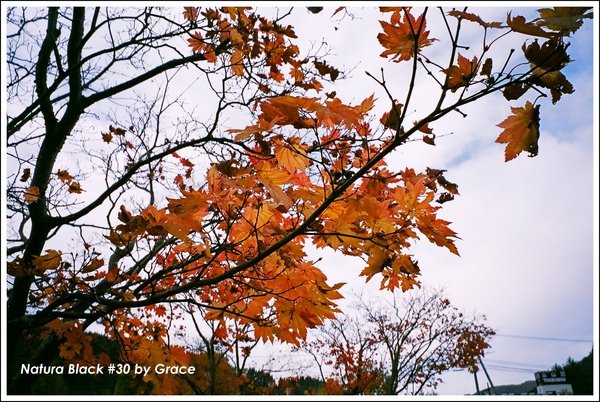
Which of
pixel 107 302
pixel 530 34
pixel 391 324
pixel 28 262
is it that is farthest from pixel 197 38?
pixel 391 324

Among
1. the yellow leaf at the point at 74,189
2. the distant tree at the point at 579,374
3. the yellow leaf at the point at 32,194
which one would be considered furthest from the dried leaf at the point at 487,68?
the distant tree at the point at 579,374

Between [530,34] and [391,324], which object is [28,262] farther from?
[391,324]

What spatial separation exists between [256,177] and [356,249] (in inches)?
25.2

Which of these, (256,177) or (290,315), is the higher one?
(256,177)

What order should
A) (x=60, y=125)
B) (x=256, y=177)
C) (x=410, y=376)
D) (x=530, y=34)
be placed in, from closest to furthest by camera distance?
(x=530, y=34) → (x=256, y=177) → (x=60, y=125) → (x=410, y=376)

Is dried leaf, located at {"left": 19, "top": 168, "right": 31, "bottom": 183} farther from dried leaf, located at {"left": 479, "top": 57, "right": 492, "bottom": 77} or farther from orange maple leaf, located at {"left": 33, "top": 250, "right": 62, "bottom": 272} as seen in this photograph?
dried leaf, located at {"left": 479, "top": 57, "right": 492, "bottom": 77}

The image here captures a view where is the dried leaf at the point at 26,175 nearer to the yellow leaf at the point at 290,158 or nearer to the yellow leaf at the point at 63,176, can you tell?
the yellow leaf at the point at 63,176

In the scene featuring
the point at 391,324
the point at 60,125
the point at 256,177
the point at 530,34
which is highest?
the point at 60,125

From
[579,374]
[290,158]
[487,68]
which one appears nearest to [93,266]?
[290,158]

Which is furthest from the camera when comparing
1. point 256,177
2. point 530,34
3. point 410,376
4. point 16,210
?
point 410,376

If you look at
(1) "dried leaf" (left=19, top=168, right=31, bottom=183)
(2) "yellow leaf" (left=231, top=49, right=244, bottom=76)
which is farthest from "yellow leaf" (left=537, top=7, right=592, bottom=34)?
(1) "dried leaf" (left=19, top=168, right=31, bottom=183)

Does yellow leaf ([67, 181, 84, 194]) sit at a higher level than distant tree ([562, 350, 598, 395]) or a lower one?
higher

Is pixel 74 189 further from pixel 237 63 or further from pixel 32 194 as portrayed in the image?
pixel 237 63

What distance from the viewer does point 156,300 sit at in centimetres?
179
